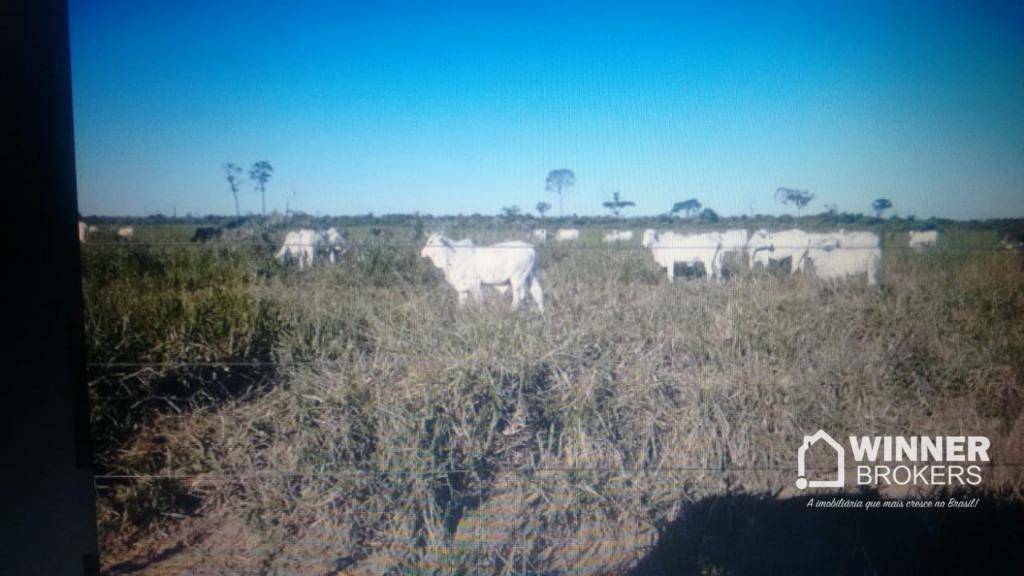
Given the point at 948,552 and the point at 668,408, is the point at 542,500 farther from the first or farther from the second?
the point at 948,552

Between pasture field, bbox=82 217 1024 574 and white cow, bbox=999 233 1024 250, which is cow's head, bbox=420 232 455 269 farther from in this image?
white cow, bbox=999 233 1024 250

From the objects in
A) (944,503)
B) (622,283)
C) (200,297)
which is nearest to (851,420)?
(944,503)

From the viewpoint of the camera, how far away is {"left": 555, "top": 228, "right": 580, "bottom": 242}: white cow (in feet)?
4.68

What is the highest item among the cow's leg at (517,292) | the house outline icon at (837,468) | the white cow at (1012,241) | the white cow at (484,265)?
the white cow at (1012,241)

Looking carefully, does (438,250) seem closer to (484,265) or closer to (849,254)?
(484,265)

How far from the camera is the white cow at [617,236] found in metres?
1.43

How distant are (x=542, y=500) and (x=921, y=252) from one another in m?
1.48

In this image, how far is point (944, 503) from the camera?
4.71ft

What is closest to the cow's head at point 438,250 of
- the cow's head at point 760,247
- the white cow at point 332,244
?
the white cow at point 332,244

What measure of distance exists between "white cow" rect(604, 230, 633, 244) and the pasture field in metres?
0.05

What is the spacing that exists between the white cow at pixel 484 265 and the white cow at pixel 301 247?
1.11 ft

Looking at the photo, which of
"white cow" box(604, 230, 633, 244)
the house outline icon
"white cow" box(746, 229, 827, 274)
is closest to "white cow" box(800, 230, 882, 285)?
"white cow" box(746, 229, 827, 274)

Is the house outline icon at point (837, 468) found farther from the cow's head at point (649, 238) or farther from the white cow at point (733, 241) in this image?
the cow's head at point (649, 238)

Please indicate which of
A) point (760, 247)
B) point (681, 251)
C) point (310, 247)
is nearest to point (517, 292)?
point (681, 251)
